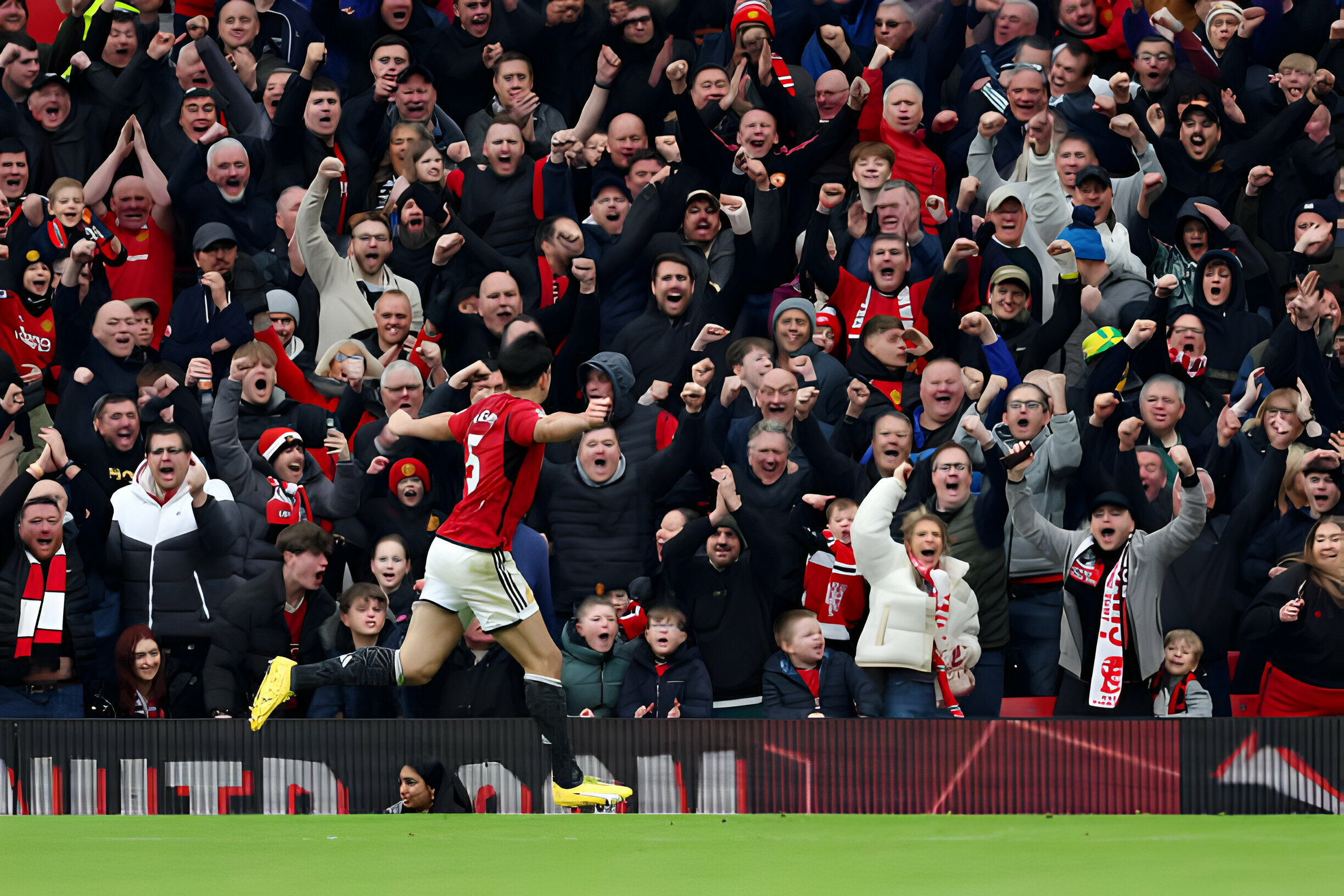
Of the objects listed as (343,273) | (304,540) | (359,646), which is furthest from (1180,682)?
(343,273)

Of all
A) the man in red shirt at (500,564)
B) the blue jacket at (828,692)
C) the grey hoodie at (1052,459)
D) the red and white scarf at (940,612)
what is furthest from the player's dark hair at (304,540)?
the grey hoodie at (1052,459)

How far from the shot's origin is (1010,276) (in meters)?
10.1

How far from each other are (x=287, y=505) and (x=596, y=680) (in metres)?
2.11

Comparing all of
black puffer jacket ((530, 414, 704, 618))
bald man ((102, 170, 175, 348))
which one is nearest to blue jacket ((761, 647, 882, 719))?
black puffer jacket ((530, 414, 704, 618))

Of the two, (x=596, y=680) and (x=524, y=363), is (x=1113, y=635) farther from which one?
(x=524, y=363)

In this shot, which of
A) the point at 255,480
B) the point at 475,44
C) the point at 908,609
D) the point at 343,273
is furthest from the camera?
the point at 475,44

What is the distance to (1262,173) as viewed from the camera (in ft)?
35.2

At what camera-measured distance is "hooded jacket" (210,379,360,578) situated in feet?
30.7

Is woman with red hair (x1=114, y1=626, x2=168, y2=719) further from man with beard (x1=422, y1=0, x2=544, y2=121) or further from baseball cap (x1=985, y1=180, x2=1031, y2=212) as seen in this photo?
baseball cap (x1=985, y1=180, x2=1031, y2=212)

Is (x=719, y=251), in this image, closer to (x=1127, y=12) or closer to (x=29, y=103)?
(x=1127, y=12)

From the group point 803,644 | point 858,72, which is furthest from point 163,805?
→ point 858,72

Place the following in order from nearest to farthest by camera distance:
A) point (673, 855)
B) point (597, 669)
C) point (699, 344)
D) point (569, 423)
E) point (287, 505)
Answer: point (673, 855), point (569, 423), point (597, 669), point (287, 505), point (699, 344)

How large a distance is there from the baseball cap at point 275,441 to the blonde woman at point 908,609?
3.34 metres

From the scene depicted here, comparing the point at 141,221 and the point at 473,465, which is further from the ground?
the point at 141,221
